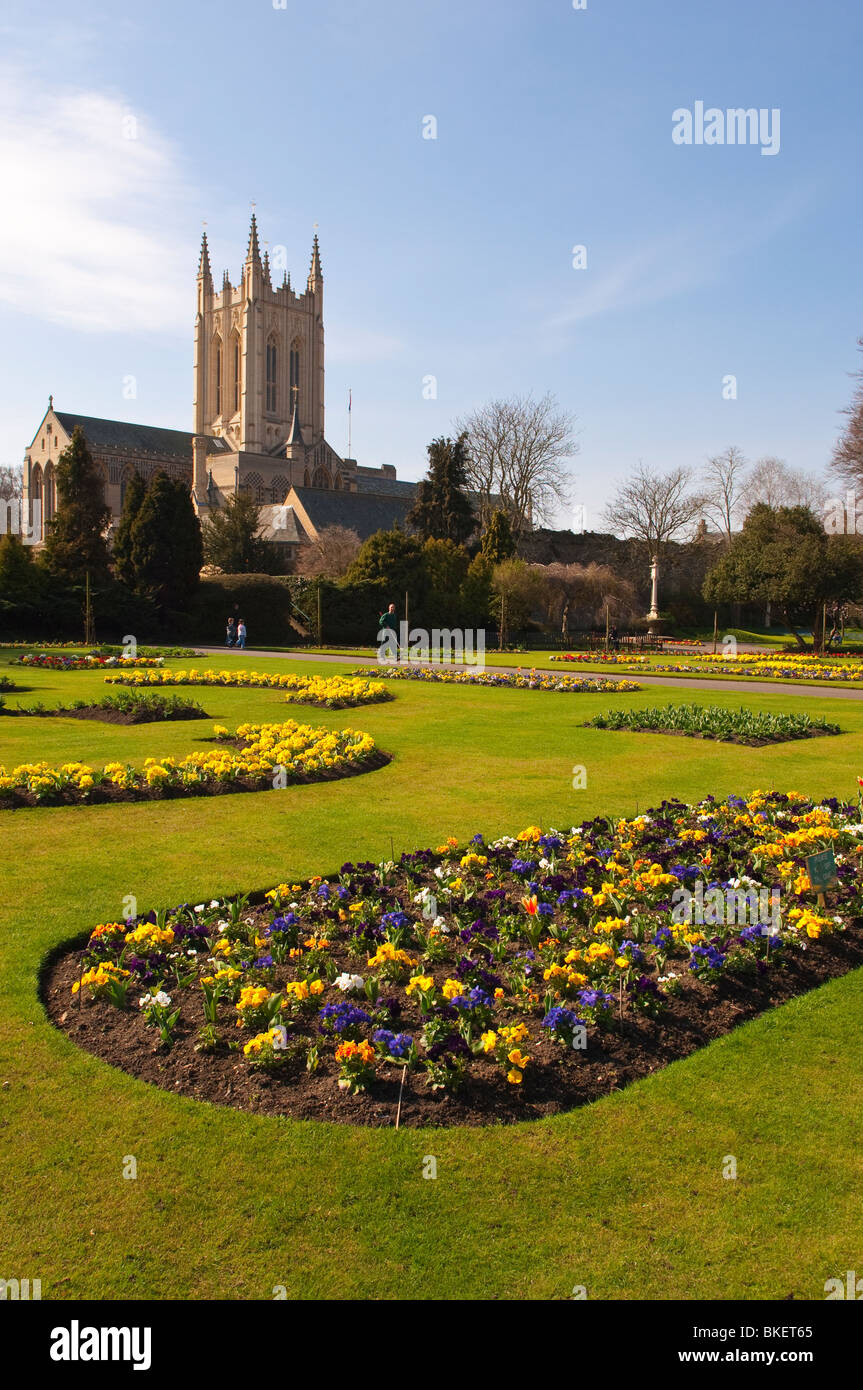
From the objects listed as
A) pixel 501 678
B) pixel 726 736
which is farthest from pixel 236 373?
pixel 726 736

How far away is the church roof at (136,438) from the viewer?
7619cm

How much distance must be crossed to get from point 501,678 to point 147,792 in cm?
1240

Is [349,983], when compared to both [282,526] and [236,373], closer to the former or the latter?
[282,526]

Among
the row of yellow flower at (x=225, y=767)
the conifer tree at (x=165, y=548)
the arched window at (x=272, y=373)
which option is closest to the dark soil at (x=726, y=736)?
the row of yellow flower at (x=225, y=767)

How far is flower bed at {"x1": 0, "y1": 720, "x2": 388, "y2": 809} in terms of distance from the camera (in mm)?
7957

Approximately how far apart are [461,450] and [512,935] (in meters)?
45.9

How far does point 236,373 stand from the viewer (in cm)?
8806

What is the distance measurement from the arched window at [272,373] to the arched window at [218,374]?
5.13 metres

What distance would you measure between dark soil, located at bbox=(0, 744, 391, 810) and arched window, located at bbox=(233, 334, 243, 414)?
3359 inches

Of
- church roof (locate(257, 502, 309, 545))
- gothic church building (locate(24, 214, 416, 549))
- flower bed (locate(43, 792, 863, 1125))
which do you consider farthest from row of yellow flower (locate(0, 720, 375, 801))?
gothic church building (locate(24, 214, 416, 549))

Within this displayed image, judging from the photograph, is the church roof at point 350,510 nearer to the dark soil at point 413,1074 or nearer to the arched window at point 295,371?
the arched window at point 295,371

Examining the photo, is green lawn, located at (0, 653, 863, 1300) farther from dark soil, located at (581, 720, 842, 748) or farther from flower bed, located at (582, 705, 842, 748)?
flower bed, located at (582, 705, 842, 748)

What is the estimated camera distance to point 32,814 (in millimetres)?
7578

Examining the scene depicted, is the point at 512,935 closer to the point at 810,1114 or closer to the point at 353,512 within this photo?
the point at 810,1114
